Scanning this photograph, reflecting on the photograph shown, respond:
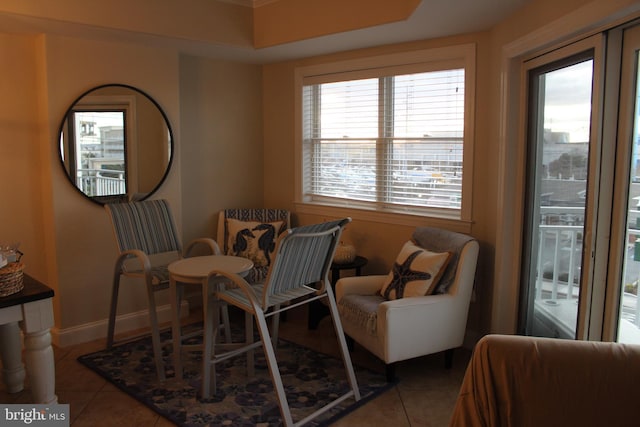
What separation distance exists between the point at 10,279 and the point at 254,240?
6.55ft

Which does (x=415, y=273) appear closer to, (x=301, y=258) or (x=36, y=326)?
(x=301, y=258)

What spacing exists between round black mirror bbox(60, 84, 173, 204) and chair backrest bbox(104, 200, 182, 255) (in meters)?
0.33

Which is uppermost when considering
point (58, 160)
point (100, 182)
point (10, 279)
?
point (58, 160)

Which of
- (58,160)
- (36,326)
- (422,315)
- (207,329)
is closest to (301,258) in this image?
(207,329)

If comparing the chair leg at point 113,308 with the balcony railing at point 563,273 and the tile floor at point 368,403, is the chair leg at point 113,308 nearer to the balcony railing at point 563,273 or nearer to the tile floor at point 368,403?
the tile floor at point 368,403

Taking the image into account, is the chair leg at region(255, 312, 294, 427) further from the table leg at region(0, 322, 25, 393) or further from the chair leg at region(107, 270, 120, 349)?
the table leg at region(0, 322, 25, 393)

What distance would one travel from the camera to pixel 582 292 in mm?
2541

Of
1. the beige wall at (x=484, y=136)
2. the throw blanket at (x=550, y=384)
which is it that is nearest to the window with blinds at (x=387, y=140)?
the beige wall at (x=484, y=136)

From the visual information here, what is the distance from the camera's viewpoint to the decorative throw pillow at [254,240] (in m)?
4.16

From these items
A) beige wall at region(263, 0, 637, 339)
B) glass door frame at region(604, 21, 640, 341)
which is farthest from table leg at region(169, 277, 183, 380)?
glass door frame at region(604, 21, 640, 341)

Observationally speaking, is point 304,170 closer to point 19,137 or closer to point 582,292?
point 19,137

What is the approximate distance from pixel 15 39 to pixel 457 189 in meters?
3.18

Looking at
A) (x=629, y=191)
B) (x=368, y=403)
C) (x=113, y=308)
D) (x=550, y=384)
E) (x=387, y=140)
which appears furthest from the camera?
(x=387, y=140)

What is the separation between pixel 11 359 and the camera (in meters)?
2.96
